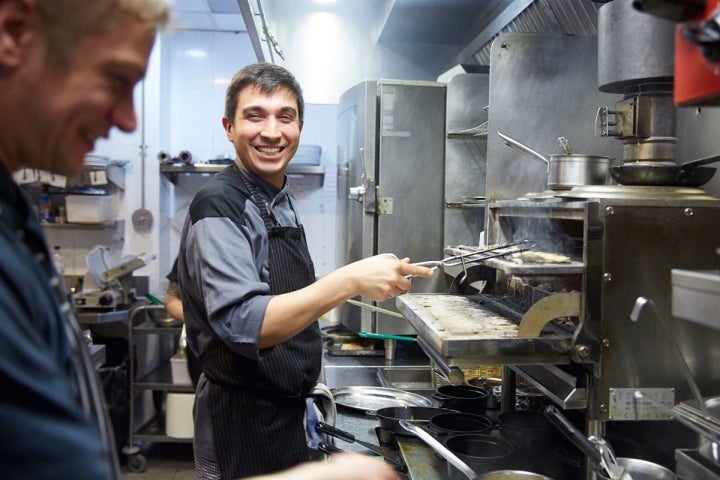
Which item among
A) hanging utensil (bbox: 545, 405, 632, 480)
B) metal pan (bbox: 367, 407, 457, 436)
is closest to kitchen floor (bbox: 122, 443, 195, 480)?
metal pan (bbox: 367, 407, 457, 436)

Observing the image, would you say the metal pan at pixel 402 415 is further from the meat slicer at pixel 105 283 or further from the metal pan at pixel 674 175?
the meat slicer at pixel 105 283

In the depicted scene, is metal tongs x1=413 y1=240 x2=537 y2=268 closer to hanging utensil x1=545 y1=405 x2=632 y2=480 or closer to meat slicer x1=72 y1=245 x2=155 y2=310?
hanging utensil x1=545 y1=405 x2=632 y2=480

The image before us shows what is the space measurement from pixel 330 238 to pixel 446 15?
87.3 inches

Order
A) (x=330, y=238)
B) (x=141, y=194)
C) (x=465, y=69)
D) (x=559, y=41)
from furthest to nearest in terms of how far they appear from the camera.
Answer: (x=330, y=238), (x=141, y=194), (x=465, y=69), (x=559, y=41)

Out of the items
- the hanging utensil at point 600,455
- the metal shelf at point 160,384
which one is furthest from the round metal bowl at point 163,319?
the hanging utensil at point 600,455

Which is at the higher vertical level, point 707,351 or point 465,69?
point 465,69

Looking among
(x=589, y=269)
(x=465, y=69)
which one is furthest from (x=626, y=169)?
(x=465, y=69)

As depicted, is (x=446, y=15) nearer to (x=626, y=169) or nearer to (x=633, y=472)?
(x=626, y=169)

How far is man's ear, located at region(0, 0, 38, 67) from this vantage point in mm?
549

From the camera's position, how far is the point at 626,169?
1.60m

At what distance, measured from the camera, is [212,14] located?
15.5 ft

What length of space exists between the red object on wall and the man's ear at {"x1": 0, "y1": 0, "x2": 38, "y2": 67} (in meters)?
0.76

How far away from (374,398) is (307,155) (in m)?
2.75

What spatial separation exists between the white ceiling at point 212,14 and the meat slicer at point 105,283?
1.70 meters
